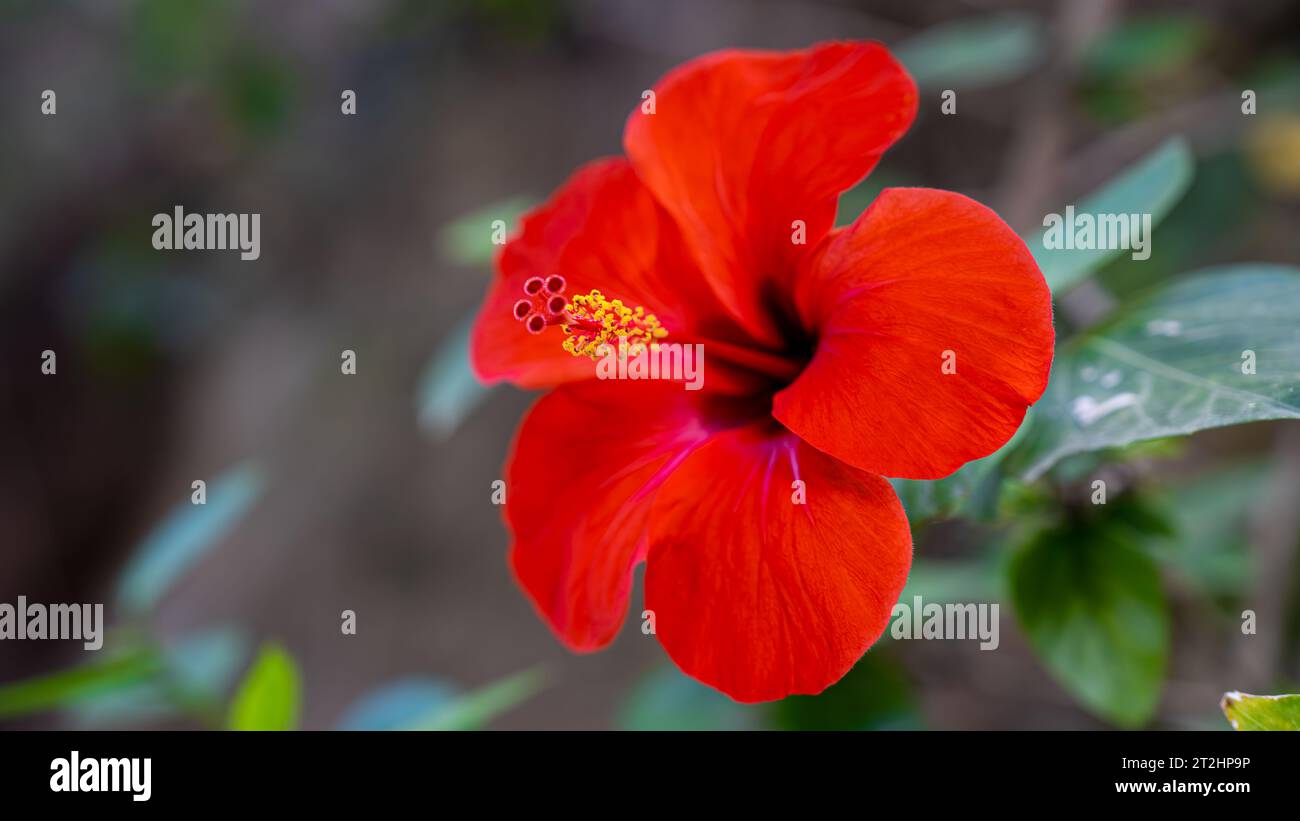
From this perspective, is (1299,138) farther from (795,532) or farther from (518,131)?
(518,131)

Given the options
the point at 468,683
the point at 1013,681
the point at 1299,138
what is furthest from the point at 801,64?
the point at 468,683

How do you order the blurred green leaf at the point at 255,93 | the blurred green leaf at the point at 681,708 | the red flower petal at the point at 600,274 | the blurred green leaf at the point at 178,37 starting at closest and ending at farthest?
the red flower petal at the point at 600,274, the blurred green leaf at the point at 681,708, the blurred green leaf at the point at 178,37, the blurred green leaf at the point at 255,93

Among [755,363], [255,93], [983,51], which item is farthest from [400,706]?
[255,93]

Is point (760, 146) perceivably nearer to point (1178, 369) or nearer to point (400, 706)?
point (1178, 369)

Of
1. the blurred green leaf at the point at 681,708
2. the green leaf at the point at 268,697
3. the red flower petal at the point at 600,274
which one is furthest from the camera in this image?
the blurred green leaf at the point at 681,708

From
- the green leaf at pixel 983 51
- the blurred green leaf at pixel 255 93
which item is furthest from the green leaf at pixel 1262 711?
the blurred green leaf at pixel 255 93

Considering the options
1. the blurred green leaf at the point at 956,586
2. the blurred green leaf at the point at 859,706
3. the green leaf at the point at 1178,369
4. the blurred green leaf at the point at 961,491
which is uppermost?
the green leaf at the point at 1178,369

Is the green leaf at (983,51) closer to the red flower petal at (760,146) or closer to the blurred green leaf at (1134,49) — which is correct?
the blurred green leaf at (1134,49)
